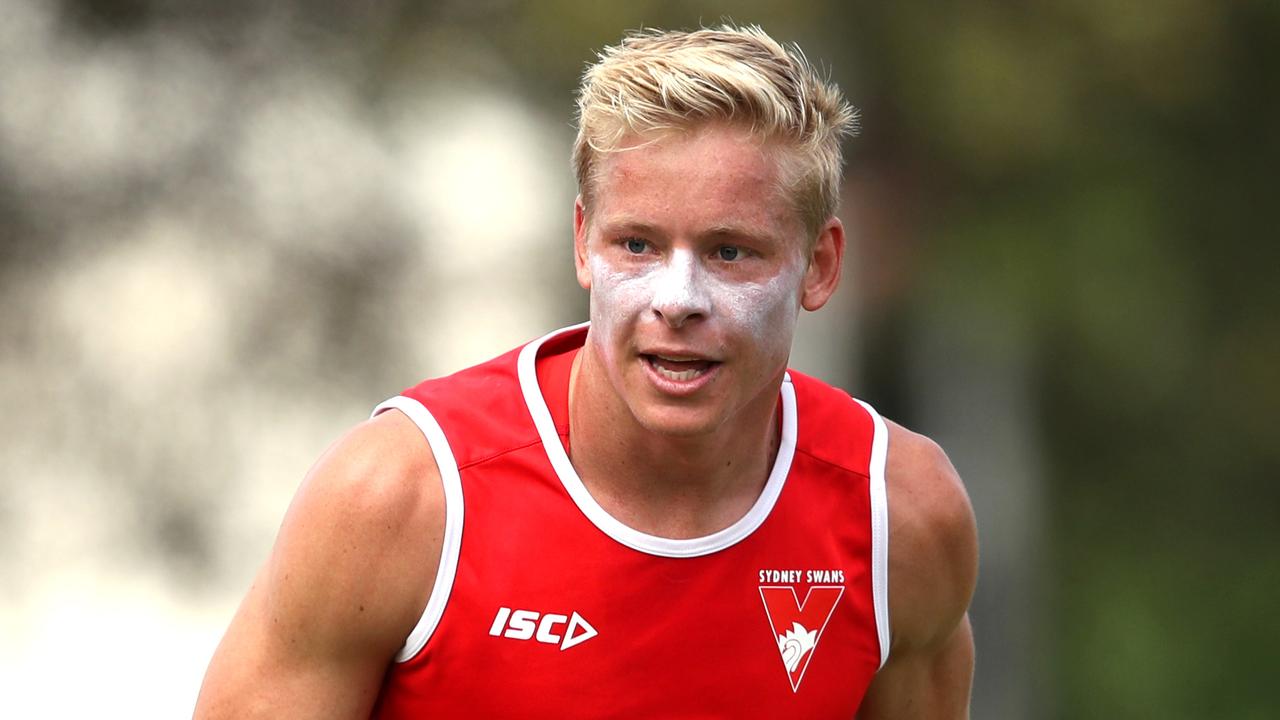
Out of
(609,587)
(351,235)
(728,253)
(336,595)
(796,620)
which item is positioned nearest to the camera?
(336,595)

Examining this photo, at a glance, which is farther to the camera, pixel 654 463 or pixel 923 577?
pixel 923 577

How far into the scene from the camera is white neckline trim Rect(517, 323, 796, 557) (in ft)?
12.4

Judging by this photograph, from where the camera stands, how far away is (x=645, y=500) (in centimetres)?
383

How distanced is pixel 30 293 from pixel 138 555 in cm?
170

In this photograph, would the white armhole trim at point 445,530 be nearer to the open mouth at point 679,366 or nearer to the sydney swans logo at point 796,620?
the open mouth at point 679,366

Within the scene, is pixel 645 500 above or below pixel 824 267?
below

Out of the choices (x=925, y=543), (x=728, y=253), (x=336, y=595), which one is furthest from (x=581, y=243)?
(x=925, y=543)

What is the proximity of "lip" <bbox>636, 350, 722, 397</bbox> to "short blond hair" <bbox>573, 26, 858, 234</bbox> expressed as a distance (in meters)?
0.36

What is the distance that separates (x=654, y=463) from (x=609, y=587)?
0.89 feet

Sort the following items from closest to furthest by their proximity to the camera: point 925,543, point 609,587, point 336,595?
1. point 336,595
2. point 609,587
3. point 925,543

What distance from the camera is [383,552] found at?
3551 mm

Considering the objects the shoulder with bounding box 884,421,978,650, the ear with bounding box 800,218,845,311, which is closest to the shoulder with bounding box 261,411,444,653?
the ear with bounding box 800,218,845,311

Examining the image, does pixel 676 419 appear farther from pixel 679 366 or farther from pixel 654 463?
pixel 654 463

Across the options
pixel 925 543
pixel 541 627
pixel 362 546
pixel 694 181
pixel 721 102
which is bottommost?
pixel 541 627
